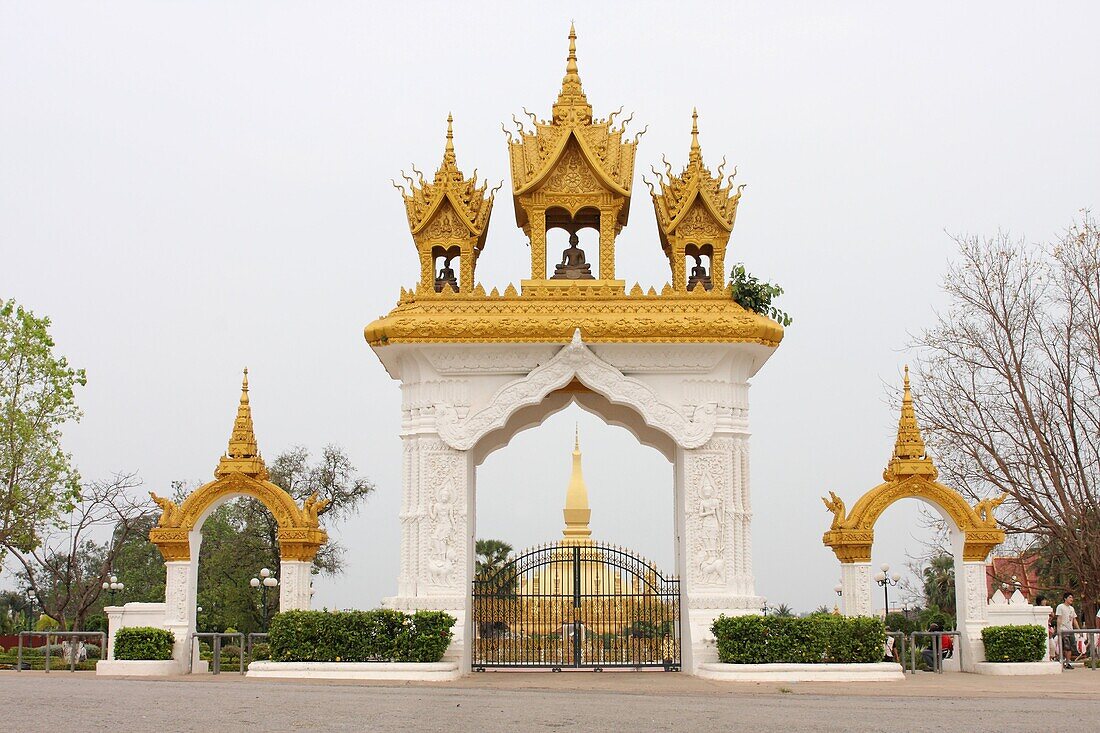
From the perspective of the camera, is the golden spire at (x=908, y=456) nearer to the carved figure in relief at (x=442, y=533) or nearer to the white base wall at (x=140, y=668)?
the carved figure in relief at (x=442, y=533)

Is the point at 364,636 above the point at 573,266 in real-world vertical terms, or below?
below

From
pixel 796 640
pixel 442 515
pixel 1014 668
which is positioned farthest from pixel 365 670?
pixel 1014 668

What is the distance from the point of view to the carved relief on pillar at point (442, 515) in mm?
16344

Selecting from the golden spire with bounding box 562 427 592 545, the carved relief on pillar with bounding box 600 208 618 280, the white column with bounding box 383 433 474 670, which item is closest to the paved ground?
the white column with bounding box 383 433 474 670

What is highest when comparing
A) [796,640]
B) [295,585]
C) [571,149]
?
[571,149]

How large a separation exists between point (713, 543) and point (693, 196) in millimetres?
4733

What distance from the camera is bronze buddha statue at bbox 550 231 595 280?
17719 mm

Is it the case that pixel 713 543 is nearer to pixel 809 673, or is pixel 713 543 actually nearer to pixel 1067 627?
pixel 809 673

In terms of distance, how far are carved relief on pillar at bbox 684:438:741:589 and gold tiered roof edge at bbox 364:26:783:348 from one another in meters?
1.58

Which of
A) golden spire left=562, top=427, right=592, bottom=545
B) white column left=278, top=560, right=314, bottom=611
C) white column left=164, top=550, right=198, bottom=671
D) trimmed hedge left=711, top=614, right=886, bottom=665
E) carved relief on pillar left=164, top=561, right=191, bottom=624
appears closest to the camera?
trimmed hedge left=711, top=614, right=886, bottom=665

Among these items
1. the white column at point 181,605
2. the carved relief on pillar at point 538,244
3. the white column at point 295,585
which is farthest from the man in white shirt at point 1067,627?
the white column at point 181,605

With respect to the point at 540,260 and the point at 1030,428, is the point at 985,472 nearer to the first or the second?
the point at 1030,428

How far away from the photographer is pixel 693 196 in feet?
56.6

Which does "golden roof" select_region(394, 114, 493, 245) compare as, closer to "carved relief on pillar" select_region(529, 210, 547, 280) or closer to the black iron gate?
"carved relief on pillar" select_region(529, 210, 547, 280)
